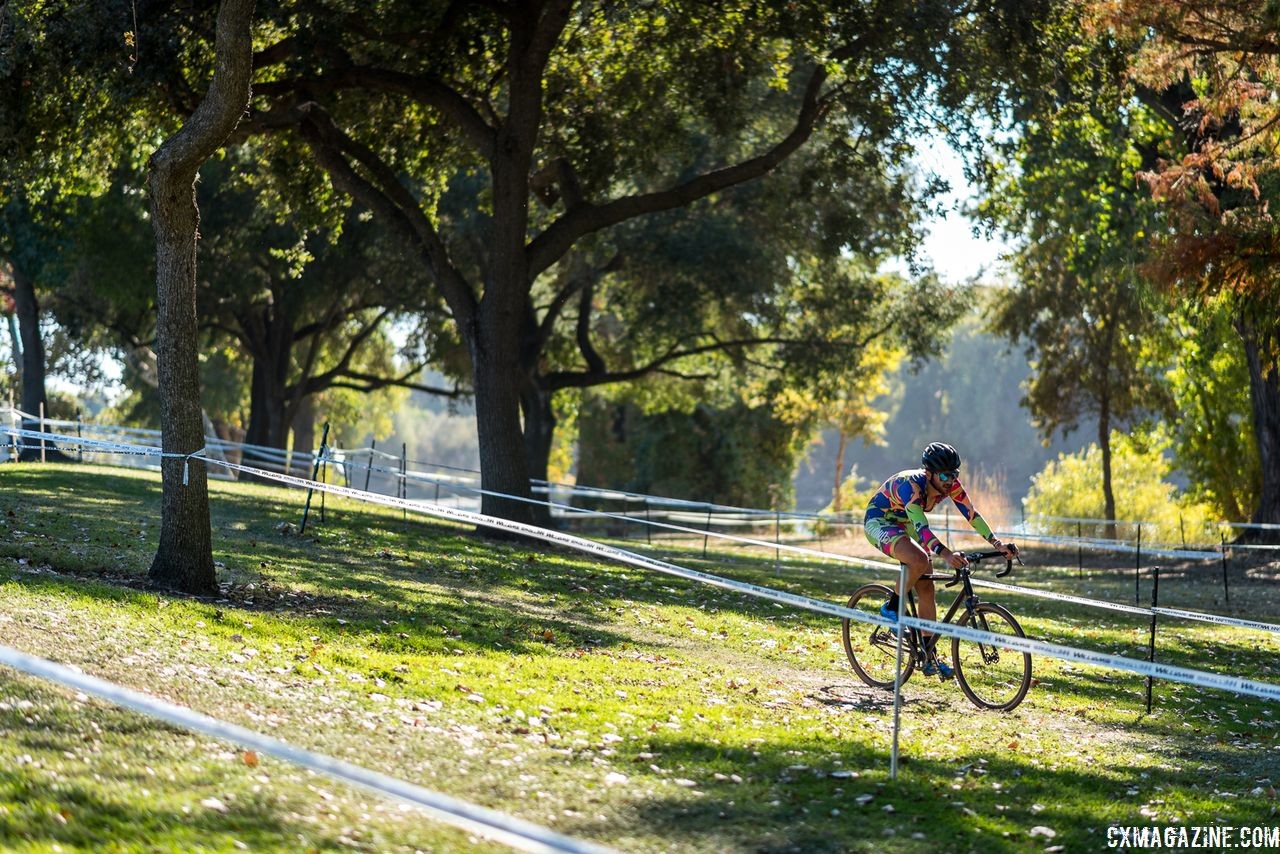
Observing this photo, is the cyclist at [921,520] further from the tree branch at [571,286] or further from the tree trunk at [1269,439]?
the tree branch at [571,286]

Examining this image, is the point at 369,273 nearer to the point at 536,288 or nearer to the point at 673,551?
the point at 536,288

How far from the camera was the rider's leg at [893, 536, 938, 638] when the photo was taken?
10.2 metres

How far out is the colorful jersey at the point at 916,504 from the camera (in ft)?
33.0

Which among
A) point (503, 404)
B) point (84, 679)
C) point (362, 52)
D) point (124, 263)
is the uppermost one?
point (362, 52)

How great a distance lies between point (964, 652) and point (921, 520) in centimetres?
251

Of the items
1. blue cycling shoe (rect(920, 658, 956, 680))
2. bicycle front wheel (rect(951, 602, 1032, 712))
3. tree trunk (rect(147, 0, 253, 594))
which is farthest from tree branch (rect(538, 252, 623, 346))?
blue cycling shoe (rect(920, 658, 956, 680))

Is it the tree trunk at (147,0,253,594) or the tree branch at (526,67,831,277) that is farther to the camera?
the tree branch at (526,67,831,277)

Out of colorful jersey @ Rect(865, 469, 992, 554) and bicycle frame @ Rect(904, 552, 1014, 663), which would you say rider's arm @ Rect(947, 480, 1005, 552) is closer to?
colorful jersey @ Rect(865, 469, 992, 554)

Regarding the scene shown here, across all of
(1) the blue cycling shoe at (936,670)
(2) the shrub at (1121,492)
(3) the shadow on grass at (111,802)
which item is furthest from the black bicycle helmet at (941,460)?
(2) the shrub at (1121,492)

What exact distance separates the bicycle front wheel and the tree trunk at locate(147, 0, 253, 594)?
6.69 meters

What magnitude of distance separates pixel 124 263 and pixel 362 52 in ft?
41.9

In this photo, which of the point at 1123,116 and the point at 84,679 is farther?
the point at 1123,116

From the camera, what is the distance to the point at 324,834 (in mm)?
6000

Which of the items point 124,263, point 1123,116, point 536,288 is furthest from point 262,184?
point 1123,116
